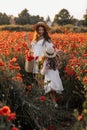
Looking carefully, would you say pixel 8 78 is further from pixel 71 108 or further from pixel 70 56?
pixel 70 56

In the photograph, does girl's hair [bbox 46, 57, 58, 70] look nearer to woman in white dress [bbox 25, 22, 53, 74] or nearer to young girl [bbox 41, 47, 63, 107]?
young girl [bbox 41, 47, 63, 107]

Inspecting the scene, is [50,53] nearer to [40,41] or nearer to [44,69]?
[44,69]

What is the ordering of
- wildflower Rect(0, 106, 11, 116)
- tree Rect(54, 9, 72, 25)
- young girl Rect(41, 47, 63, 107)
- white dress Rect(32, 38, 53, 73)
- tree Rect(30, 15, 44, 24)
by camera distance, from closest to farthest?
wildflower Rect(0, 106, 11, 116) → young girl Rect(41, 47, 63, 107) → white dress Rect(32, 38, 53, 73) → tree Rect(54, 9, 72, 25) → tree Rect(30, 15, 44, 24)

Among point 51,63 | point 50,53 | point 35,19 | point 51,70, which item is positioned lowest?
point 35,19

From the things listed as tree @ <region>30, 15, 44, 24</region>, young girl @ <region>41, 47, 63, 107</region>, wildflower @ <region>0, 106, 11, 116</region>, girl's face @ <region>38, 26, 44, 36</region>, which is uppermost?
wildflower @ <region>0, 106, 11, 116</region>

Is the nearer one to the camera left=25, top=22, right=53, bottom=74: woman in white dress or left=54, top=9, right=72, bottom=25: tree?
left=25, top=22, right=53, bottom=74: woman in white dress

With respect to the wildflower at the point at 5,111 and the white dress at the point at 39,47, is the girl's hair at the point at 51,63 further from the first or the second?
the wildflower at the point at 5,111

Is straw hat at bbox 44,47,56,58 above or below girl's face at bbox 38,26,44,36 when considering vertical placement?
below

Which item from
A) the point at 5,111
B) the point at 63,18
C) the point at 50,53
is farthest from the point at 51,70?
the point at 63,18

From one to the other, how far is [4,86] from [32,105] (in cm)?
48

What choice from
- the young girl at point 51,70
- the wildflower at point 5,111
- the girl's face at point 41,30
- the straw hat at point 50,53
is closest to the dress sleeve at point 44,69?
the young girl at point 51,70

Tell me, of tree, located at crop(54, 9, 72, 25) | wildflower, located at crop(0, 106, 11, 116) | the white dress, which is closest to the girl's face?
the white dress

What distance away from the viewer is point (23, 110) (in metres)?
6.05

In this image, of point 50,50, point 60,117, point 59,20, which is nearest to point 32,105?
Answer: point 60,117
